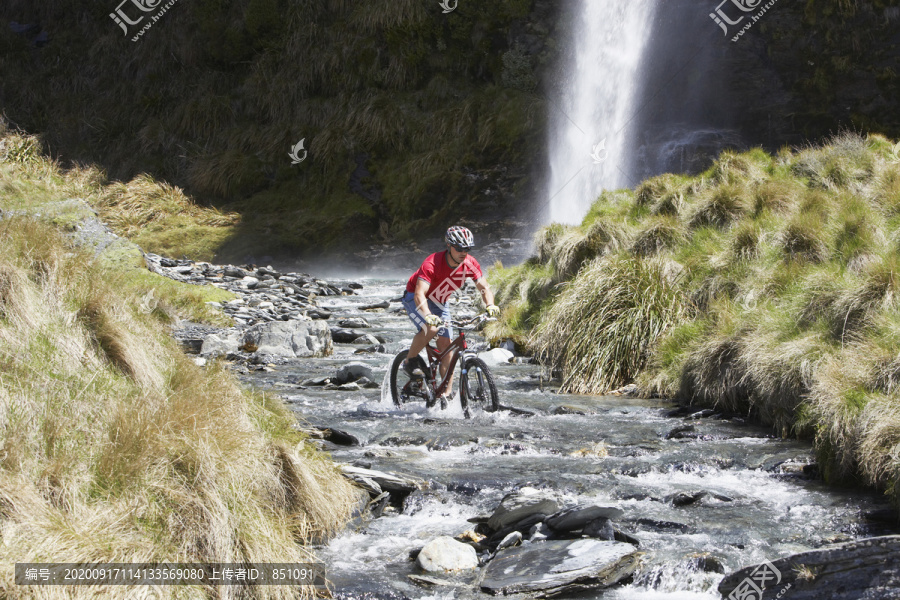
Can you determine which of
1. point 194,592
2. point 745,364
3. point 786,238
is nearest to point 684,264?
point 786,238

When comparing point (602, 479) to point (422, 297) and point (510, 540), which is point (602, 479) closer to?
point (510, 540)

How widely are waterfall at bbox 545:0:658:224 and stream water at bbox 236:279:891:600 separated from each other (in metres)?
12.8

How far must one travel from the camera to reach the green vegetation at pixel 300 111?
856 inches

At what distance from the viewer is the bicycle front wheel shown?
22.3 feet

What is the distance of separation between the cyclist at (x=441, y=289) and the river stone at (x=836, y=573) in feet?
11.3

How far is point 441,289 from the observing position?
22.0 feet

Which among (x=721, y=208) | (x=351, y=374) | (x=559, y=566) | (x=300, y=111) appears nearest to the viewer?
(x=559, y=566)

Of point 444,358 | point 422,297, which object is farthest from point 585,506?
point 444,358

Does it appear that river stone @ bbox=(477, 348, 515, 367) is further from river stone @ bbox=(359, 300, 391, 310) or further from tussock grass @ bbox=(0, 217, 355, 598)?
tussock grass @ bbox=(0, 217, 355, 598)

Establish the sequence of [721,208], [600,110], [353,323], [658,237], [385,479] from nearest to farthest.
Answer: [385,479] < [658,237] < [721,208] < [353,323] < [600,110]

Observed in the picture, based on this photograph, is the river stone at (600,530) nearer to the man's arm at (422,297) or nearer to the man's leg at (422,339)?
the man's arm at (422,297)

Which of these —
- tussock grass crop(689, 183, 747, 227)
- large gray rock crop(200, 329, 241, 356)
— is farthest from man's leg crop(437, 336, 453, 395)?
tussock grass crop(689, 183, 747, 227)

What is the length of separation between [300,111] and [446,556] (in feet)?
74.4

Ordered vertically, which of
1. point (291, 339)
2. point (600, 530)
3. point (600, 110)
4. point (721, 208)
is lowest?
point (600, 530)
